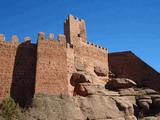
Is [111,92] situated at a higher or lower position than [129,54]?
lower

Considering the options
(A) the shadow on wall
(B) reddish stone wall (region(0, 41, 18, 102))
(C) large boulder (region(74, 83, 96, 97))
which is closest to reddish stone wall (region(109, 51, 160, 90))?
(C) large boulder (region(74, 83, 96, 97))

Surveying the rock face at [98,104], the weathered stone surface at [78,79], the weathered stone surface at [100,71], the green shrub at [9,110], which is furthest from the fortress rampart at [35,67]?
the weathered stone surface at [100,71]

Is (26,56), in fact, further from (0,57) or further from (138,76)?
(138,76)

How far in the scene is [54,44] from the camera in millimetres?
30375

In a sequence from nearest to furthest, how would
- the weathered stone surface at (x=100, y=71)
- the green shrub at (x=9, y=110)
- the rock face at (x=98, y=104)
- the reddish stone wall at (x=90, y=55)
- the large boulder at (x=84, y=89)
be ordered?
the green shrub at (x=9, y=110) < the rock face at (x=98, y=104) < the large boulder at (x=84, y=89) < the reddish stone wall at (x=90, y=55) < the weathered stone surface at (x=100, y=71)

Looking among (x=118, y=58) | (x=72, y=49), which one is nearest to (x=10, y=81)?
(x=72, y=49)

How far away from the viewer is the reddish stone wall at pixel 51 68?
28.4m

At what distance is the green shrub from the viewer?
25469 mm

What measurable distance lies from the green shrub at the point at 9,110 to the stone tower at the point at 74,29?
11.2 meters

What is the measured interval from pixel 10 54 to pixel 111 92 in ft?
39.0

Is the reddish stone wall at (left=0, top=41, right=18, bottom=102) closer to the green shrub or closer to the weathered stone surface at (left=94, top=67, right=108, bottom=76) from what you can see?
the green shrub

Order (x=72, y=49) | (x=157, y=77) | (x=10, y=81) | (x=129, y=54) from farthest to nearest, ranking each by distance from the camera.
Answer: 1. (x=129, y=54)
2. (x=157, y=77)
3. (x=72, y=49)
4. (x=10, y=81)

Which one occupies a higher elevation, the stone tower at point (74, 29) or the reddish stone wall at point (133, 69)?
the stone tower at point (74, 29)

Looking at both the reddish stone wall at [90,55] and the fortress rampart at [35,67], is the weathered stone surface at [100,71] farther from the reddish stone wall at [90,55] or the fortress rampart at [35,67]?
the fortress rampart at [35,67]
